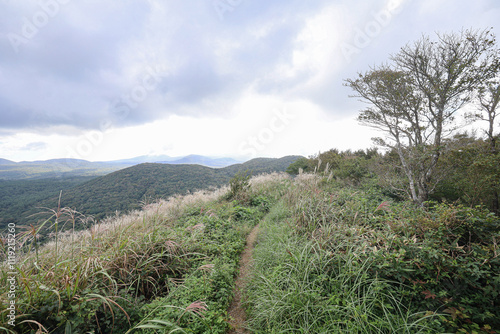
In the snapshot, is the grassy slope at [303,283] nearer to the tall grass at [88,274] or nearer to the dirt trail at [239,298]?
the tall grass at [88,274]

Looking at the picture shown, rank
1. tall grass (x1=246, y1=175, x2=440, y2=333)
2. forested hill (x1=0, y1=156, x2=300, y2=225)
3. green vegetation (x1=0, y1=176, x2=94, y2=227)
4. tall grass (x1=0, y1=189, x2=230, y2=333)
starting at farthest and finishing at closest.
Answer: forested hill (x1=0, y1=156, x2=300, y2=225) < green vegetation (x1=0, y1=176, x2=94, y2=227) < tall grass (x1=246, y1=175, x2=440, y2=333) < tall grass (x1=0, y1=189, x2=230, y2=333)

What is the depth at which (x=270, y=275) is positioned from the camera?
277 cm

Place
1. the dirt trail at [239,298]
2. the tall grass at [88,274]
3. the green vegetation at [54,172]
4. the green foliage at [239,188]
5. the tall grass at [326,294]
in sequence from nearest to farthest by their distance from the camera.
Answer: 1. the tall grass at [88,274]
2. the tall grass at [326,294]
3. the dirt trail at [239,298]
4. the green foliage at [239,188]
5. the green vegetation at [54,172]

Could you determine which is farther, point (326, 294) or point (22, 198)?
point (22, 198)

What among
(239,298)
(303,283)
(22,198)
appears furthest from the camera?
(22,198)

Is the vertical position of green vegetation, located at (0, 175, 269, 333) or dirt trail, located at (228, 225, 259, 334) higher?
green vegetation, located at (0, 175, 269, 333)

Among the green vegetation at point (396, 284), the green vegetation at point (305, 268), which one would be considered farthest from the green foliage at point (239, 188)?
the green vegetation at point (396, 284)

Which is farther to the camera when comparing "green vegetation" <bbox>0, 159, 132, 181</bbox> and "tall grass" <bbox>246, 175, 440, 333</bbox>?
"green vegetation" <bbox>0, 159, 132, 181</bbox>

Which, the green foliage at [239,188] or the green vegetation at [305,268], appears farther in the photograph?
the green foliage at [239,188]

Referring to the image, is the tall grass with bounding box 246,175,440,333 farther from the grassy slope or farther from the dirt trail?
the dirt trail

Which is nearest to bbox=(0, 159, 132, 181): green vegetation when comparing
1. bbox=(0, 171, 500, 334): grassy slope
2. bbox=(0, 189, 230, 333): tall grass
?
bbox=(0, 189, 230, 333): tall grass

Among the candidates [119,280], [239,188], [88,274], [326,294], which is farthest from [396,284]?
[239,188]

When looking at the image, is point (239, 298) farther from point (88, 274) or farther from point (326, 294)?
point (88, 274)

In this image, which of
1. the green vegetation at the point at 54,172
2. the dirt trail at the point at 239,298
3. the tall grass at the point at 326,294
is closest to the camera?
the tall grass at the point at 326,294
